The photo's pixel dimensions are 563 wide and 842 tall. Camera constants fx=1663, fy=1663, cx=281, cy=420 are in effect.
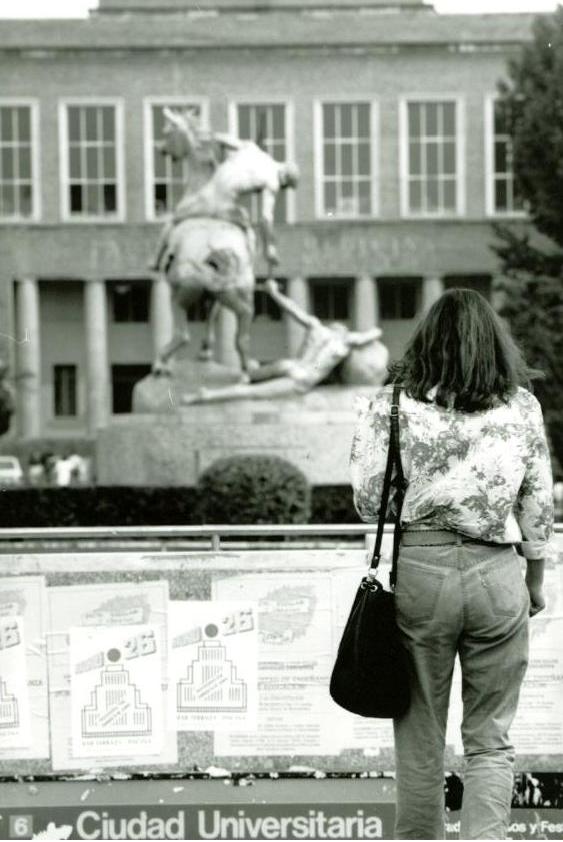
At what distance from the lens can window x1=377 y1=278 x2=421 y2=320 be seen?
51625 millimetres

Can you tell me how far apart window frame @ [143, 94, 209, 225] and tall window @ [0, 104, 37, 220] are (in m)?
3.50

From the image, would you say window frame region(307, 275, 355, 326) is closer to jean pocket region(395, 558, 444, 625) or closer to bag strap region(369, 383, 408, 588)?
bag strap region(369, 383, 408, 588)

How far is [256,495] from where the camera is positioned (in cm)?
1572

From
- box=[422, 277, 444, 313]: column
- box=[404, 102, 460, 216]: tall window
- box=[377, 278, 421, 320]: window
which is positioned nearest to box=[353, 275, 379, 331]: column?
box=[377, 278, 421, 320]: window

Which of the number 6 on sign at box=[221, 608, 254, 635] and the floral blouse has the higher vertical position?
the floral blouse

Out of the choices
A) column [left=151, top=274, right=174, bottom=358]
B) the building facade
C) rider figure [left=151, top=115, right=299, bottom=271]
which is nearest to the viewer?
rider figure [left=151, top=115, right=299, bottom=271]

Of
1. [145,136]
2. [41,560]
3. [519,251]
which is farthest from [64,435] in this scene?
[41,560]

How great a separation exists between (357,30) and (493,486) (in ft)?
155

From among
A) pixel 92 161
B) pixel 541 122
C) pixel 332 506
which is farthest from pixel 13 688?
pixel 92 161

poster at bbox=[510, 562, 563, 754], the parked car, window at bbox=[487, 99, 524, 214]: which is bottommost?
the parked car

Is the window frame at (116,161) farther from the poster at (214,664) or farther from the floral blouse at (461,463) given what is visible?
the floral blouse at (461,463)

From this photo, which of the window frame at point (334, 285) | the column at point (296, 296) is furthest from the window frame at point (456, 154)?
the column at point (296, 296)

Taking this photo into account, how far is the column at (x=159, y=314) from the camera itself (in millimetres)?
51031

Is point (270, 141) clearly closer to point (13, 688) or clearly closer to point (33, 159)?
point (33, 159)
